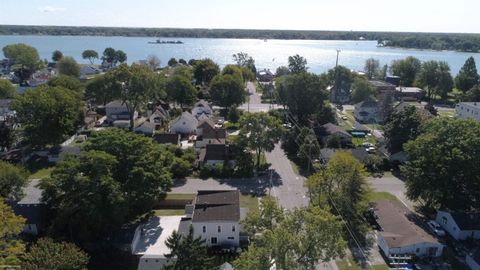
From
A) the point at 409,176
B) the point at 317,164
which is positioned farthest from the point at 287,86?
the point at 409,176

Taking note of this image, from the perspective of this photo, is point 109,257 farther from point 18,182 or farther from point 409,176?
point 409,176

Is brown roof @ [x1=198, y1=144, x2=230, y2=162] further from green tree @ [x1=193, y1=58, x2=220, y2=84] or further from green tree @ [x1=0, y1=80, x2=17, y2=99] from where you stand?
green tree @ [x1=193, y1=58, x2=220, y2=84]

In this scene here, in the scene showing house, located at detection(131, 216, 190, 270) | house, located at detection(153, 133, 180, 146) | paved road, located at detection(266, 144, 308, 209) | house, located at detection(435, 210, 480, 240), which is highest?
house, located at detection(153, 133, 180, 146)

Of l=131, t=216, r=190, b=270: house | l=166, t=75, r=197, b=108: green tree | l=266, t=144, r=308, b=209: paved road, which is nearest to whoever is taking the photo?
l=131, t=216, r=190, b=270: house

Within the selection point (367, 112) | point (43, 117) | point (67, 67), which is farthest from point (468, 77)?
point (67, 67)

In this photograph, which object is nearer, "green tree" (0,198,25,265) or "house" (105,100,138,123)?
"green tree" (0,198,25,265)

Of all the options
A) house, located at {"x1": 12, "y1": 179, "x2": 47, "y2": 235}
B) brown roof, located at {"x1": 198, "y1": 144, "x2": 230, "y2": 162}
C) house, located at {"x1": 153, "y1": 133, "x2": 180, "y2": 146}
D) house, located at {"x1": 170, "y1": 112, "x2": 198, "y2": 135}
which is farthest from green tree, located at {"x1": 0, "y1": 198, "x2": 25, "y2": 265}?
house, located at {"x1": 170, "y1": 112, "x2": 198, "y2": 135}
